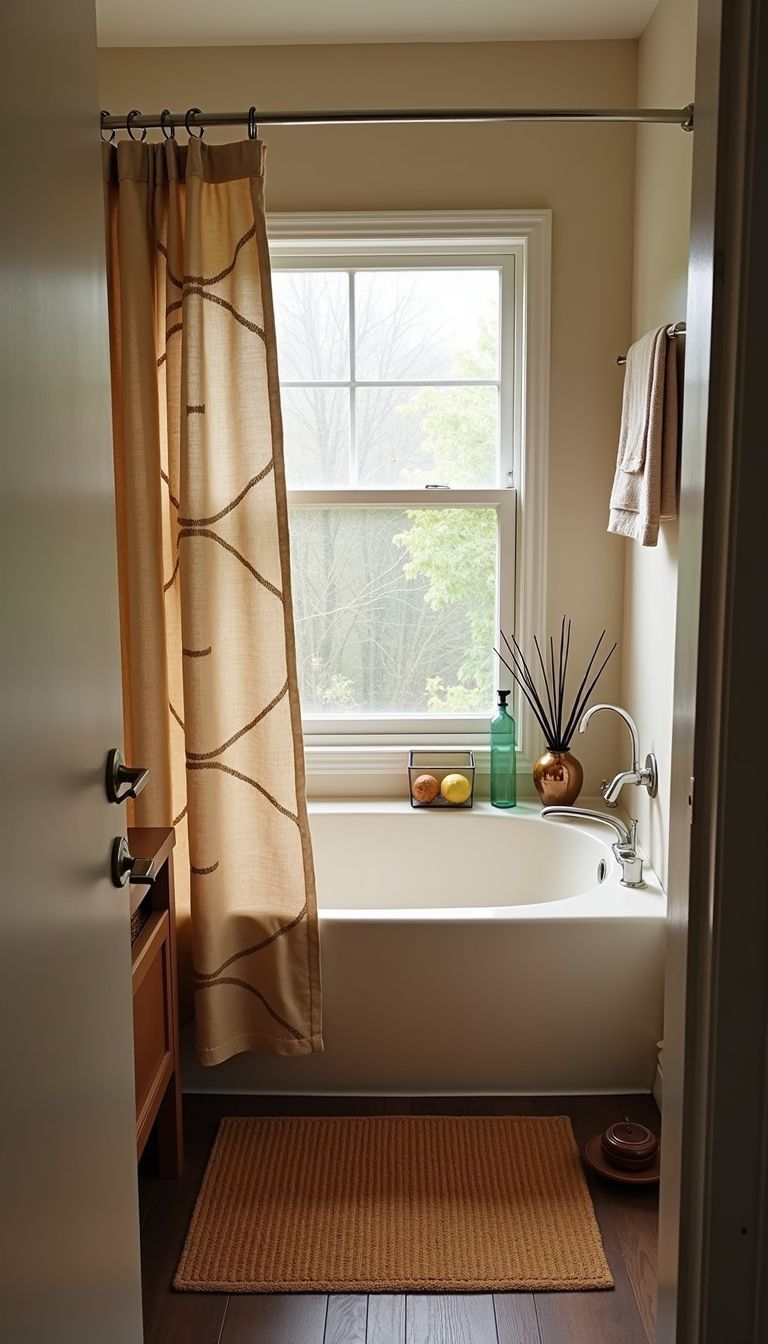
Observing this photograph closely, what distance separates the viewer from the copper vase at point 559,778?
321 cm

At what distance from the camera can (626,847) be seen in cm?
283

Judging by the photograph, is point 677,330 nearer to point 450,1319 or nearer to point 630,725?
point 630,725

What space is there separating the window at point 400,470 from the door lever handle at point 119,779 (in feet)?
6.56

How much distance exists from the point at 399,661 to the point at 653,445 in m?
1.14

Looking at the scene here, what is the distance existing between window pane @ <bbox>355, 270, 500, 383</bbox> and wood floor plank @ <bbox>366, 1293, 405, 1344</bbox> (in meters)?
2.34

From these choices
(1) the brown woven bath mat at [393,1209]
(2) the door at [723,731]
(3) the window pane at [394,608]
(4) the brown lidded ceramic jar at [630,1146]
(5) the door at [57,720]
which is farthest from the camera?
(3) the window pane at [394,608]

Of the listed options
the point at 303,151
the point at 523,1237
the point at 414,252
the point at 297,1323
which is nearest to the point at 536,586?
the point at 414,252

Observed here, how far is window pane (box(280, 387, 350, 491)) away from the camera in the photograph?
3.35m

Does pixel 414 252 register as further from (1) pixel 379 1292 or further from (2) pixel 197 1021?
(1) pixel 379 1292

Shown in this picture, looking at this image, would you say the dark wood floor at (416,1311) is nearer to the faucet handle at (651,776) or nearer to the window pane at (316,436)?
the faucet handle at (651,776)

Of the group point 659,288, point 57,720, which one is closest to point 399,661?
point 659,288

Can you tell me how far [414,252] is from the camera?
3262 millimetres

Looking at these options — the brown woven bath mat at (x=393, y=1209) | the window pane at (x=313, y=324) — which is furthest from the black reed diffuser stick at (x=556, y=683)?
the brown woven bath mat at (x=393, y=1209)

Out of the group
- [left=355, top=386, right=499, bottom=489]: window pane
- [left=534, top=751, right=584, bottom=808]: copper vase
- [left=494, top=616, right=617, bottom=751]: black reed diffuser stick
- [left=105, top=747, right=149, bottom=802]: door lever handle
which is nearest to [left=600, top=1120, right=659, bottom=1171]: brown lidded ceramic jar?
[left=534, top=751, right=584, bottom=808]: copper vase
